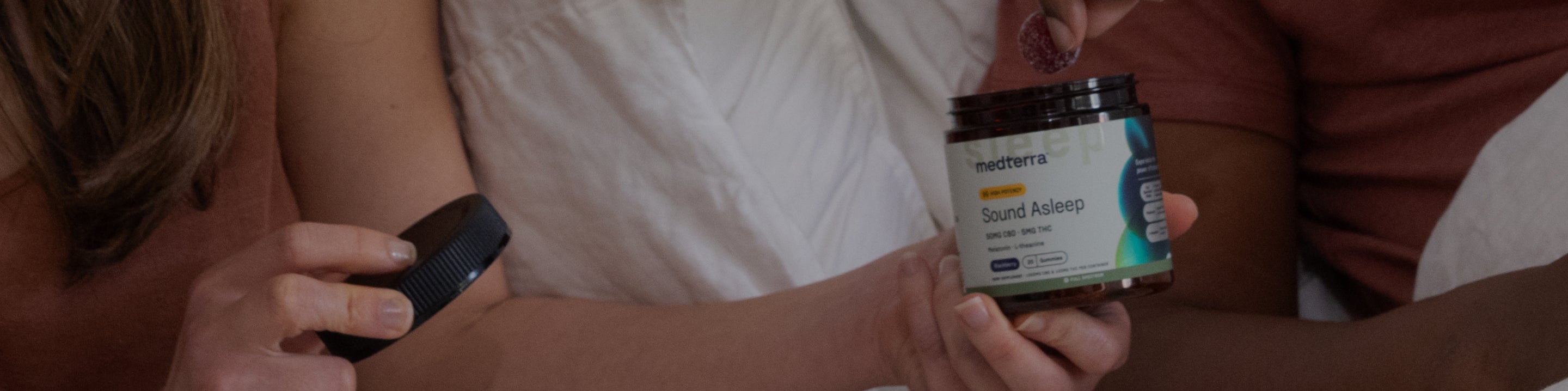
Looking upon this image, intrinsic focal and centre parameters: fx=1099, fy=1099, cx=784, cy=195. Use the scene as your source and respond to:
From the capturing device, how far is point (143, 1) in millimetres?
743

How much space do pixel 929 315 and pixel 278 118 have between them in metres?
0.58

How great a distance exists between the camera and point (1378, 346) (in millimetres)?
731

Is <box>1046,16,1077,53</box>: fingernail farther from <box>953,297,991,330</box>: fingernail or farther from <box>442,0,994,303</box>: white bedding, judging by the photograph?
<box>442,0,994,303</box>: white bedding

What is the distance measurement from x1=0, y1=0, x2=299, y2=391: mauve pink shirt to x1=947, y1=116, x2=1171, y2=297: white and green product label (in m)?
0.58

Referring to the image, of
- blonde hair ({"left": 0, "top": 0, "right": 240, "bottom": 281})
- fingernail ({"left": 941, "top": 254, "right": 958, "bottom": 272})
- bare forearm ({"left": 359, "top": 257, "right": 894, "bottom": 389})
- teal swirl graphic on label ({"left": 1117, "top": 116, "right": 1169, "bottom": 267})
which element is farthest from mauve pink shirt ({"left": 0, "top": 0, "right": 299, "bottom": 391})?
teal swirl graphic on label ({"left": 1117, "top": 116, "right": 1169, "bottom": 267})

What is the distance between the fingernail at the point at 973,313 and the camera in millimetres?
577

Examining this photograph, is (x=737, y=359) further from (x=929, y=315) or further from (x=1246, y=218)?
(x=1246, y=218)

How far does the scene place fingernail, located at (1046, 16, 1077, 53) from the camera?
0.64 m

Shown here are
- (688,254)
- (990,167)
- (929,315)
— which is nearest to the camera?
(990,167)

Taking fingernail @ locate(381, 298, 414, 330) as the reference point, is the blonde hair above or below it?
above

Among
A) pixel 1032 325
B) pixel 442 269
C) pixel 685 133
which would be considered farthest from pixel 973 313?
pixel 685 133

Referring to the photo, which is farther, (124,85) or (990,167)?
(124,85)

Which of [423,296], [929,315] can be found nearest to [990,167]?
[929,315]

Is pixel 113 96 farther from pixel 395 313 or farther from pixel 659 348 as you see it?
pixel 659 348
